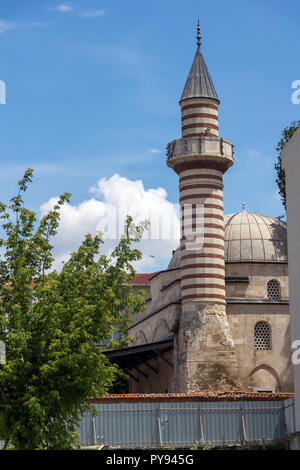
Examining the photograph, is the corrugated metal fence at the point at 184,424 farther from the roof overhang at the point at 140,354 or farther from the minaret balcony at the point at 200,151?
the minaret balcony at the point at 200,151

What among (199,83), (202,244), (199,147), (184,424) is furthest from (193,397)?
(199,83)

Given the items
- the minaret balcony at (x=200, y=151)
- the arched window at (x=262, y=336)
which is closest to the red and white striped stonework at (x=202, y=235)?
the minaret balcony at (x=200, y=151)

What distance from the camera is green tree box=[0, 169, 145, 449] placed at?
570 inches

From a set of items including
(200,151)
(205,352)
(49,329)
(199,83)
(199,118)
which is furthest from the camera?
(199,83)

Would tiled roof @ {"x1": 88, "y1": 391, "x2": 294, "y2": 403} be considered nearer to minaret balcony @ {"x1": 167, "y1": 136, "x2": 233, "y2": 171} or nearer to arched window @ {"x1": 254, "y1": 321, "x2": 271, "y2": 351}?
arched window @ {"x1": 254, "y1": 321, "x2": 271, "y2": 351}

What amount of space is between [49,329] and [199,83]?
61.3 feet

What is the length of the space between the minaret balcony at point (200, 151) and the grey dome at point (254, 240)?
16.3ft

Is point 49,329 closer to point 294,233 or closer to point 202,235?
point 294,233

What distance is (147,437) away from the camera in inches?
917

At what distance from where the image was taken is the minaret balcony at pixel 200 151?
3070 centimetres

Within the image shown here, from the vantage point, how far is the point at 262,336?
32.0 m

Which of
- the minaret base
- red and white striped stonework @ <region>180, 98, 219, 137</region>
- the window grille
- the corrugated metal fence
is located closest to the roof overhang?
the minaret base

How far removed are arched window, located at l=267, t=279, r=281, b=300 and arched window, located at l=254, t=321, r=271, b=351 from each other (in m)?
1.98
